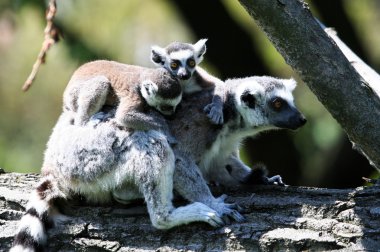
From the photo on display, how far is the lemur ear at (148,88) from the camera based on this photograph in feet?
18.6

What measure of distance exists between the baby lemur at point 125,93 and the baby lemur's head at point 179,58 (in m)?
0.13

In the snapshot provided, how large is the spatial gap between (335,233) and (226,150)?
158 cm

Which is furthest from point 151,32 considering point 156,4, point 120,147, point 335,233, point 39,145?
point 335,233

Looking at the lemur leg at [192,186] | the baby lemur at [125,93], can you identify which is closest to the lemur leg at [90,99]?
the baby lemur at [125,93]

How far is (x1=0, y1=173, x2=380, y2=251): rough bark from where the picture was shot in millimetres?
4801

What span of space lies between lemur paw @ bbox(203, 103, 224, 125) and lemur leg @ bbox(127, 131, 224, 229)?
503mm

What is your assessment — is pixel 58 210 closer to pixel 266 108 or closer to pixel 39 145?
pixel 266 108

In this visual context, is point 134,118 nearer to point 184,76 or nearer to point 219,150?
point 184,76

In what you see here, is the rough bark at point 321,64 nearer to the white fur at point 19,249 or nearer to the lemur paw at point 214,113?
the lemur paw at point 214,113

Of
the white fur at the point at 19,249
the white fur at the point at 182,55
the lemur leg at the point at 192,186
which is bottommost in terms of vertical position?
the white fur at the point at 19,249

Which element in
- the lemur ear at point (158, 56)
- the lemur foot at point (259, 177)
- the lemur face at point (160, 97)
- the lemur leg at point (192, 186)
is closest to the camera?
the lemur leg at point (192, 186)

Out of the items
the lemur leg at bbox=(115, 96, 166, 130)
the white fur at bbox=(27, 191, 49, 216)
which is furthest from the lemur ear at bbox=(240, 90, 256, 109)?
the white fur at bbox=(27, 191, 49, 216)

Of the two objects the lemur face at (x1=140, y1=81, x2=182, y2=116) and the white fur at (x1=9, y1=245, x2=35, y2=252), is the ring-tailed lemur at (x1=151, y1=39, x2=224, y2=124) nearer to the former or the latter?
the lemur face at (x1=140, y1=81, x2=182, y2=116)

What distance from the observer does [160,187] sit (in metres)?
5.25
